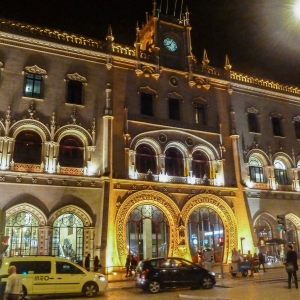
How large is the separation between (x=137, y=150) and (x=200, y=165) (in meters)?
5.58

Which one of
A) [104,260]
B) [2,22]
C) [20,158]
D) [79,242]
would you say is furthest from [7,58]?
[104,260]

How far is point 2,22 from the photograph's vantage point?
2611cm

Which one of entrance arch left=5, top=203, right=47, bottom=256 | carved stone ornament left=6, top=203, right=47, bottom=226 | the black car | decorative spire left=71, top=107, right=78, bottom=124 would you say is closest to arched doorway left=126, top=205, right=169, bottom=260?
carved stone ornament left=6, top=203, right=47, bottom=226

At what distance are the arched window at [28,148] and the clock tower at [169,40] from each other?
39.1 feet

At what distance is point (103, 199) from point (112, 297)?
32.9 feet

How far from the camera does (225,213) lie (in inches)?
1165

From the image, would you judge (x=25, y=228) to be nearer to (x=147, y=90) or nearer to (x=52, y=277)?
(x=52, y=277)

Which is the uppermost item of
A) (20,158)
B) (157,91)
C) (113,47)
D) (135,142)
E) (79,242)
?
(113,47)

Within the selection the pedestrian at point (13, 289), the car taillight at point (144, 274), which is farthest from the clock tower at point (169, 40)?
the pedestrian at point (13, 289)

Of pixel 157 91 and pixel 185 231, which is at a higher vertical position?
pixel 157 91

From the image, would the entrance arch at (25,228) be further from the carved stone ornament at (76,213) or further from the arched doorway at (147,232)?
the arched doorway at (147,232)

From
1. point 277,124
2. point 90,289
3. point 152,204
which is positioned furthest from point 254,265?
point 277,124

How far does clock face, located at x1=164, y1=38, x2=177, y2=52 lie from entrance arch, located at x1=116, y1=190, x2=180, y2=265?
41.9ft

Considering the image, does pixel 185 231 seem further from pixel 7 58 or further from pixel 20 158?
pixel 7 58
